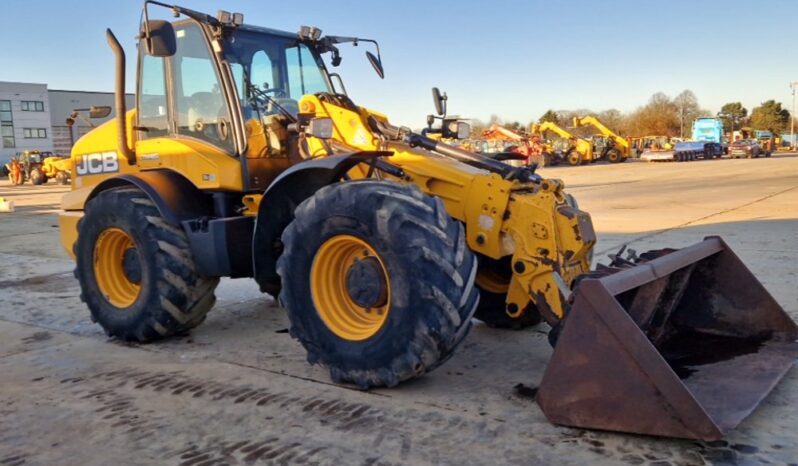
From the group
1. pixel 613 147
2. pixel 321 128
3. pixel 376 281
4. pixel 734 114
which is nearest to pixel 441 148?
pixel 321 128

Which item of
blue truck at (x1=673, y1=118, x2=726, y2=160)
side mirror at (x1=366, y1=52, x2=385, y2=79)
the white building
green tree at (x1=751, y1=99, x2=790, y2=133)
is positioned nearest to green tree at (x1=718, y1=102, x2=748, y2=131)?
green tree at (x1=751, y1=99, x2=790, y2=133)

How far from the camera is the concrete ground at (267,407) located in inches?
137

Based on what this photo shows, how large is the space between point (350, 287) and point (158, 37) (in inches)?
89.5

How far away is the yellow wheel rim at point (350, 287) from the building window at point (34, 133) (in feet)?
231

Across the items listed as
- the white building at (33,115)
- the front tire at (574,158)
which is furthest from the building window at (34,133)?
the front tire at (574,158)

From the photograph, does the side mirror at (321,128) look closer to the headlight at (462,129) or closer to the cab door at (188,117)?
the cab door at (188,117)

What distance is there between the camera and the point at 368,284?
4277mm

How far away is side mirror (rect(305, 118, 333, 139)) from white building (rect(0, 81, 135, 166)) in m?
63.1

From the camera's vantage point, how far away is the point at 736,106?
4520 inches

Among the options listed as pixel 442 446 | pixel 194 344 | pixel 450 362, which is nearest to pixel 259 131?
pixel 194 344

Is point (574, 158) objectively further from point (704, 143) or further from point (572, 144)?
point (704, 143)

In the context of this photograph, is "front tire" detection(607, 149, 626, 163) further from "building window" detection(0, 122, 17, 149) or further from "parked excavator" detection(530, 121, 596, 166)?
"building window" detection(0, 122, 17, 149)

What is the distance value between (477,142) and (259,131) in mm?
36520

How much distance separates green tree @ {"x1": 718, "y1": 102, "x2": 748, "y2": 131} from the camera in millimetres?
101894
